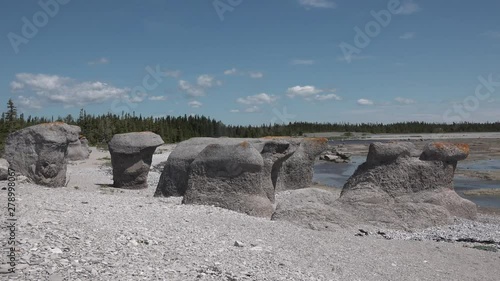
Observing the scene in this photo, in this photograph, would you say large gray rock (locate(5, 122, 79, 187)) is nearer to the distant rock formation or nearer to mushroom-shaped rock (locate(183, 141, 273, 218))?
mushroom-shaped rock (locate(183, 141, 273, 218))

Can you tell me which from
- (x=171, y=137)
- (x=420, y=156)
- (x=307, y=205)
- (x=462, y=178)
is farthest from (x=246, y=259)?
(x=171, y=137)

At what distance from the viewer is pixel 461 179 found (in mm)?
32438

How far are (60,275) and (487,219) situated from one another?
47.6 ft

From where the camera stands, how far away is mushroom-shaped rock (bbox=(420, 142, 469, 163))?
1552cm

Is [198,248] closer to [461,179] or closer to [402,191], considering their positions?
[402,191]

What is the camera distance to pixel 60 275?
6.21 metres

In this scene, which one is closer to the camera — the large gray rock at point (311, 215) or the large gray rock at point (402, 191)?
the large gray rock at point (311, 215)

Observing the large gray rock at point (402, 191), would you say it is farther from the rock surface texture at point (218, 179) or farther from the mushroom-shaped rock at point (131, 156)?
the mushroom-shaped rock at point (131, 156)

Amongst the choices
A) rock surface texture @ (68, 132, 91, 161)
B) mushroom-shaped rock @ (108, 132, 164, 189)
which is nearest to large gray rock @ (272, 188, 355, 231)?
mushroom-shaped rock @ (108, 132, 164, 189)

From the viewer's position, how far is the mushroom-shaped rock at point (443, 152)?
50.9ft

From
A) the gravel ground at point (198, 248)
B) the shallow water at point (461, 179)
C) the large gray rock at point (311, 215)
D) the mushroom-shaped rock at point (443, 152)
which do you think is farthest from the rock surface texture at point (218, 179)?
the shallow water at point (461, 179)

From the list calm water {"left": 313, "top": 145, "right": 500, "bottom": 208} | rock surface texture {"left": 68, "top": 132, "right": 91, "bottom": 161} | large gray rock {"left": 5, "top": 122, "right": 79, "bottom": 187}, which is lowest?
calm water {"left": 313, "top": 145, "right": 500, "bottom": 208}

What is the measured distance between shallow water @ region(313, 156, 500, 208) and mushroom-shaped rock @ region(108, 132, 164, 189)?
41.1 feet

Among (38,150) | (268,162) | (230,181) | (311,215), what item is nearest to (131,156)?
(38,150)
